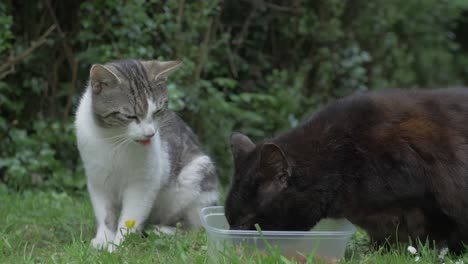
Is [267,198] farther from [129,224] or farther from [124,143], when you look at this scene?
[124,143]

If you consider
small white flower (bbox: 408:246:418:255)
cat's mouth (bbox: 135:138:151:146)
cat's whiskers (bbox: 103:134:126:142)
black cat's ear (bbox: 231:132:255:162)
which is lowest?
small white flower (bbox: 408:246:418:255)

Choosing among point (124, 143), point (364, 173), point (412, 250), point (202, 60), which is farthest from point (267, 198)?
point (202, 60)

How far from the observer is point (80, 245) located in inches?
145

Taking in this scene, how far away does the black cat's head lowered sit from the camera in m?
3.42

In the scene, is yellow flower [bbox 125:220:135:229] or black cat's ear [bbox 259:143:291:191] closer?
black cat's ear [bbox 259:143:291:191]

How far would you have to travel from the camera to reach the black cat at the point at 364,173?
11.4ft

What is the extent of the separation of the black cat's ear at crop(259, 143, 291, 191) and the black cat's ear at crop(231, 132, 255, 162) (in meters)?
0.27

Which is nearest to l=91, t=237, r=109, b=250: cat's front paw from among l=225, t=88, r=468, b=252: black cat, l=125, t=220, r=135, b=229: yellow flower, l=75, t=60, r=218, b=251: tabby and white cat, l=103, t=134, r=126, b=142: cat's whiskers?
l=75, t=60, r=218, b=251: tabby and white cat

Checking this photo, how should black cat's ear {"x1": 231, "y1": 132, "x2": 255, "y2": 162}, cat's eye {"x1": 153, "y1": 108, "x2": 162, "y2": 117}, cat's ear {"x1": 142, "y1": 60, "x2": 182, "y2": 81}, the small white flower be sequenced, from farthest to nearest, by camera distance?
cat's ear {"x1": 142, "y1": 60, "x2": 182, "y2": 81} → cat's eye {"x1": 153, "y1": 108, "x2": 162, "y2": 117} → black cat's ear {"x1": 231, "y1": 132, "x2": 255, "y2": 162} → the small white flower

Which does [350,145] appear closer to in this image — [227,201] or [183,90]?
[227,201]

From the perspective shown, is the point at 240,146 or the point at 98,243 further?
the point at 98,243

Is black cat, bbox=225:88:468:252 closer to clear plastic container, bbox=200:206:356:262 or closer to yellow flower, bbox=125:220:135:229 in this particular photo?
clear plastic container, bbox=200:206:356:262

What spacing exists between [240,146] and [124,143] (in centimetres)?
90

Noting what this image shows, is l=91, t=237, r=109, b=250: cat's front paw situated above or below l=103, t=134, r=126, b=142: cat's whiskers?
below
